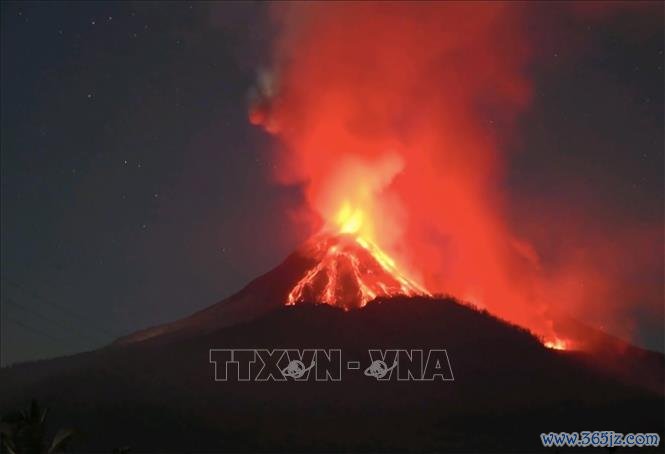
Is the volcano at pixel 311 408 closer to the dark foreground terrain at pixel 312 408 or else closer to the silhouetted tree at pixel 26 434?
the dark foreground terrain at pixel 312 408

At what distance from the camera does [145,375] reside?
19025cm

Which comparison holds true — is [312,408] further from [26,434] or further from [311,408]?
[26,434]

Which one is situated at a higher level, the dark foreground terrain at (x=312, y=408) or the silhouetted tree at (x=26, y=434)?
the dark foreground terrain at (x=312, y=408)

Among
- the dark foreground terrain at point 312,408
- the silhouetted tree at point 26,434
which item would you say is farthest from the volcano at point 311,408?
the silhouetted tree at point 26,434

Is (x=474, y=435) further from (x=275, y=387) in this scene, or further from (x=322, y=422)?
(x=275, y=387)

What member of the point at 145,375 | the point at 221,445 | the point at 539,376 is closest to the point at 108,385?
the point at 145,375

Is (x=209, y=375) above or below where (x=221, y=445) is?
above

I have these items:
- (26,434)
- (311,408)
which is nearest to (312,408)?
(311,408)

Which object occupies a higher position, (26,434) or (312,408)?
(312,408)

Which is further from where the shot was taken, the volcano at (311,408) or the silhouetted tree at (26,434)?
the volcano at (311,408)

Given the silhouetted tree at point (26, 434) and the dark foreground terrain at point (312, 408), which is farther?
the dark foreground terrain at point (312, 408)

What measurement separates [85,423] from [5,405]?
18.2 metres

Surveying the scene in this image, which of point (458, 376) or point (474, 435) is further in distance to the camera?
point (458, 376)

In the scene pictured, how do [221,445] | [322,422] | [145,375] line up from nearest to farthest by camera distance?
[221,445], [322,422], [145,375]
